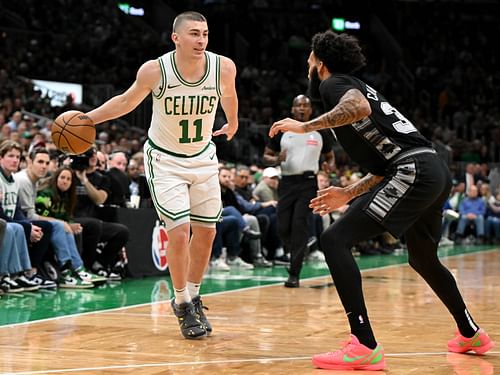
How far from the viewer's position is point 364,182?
5.66m

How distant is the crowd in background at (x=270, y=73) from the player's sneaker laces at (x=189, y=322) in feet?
18.8

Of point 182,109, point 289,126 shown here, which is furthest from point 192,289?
point 289,126

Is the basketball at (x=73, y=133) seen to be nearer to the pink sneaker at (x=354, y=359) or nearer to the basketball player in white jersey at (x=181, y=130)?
the basketball player in white jersey at (x=181, y=130)

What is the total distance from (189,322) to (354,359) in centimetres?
157

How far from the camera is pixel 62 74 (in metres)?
24.6

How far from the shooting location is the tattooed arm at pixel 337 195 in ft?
18.4

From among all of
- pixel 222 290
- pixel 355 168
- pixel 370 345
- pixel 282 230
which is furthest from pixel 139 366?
pixel 355 168

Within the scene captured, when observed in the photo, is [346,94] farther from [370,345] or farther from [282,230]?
[282,230]

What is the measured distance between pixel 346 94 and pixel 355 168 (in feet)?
57.2

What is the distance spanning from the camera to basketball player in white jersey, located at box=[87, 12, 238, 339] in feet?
21.5

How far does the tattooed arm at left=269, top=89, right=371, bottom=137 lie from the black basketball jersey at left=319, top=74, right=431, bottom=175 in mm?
129

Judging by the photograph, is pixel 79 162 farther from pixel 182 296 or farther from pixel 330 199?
pixel 330 199

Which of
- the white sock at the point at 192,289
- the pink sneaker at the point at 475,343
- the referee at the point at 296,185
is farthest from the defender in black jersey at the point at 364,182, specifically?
the referee at the point at 296,185

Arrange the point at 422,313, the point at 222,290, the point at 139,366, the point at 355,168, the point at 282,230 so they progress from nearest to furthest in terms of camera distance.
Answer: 1. the point at 139,366
2. the point at 422,313
3. the point at 222,290
4. the point at 282,230
5. the point at 355,168
